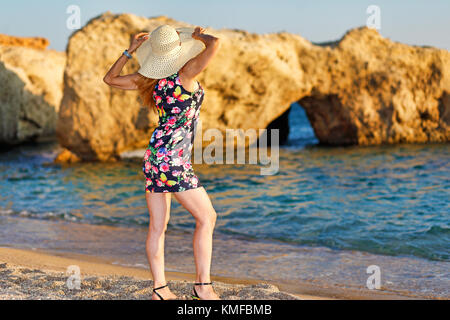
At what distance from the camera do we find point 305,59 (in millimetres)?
16672

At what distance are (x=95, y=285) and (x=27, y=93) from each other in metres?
19.8

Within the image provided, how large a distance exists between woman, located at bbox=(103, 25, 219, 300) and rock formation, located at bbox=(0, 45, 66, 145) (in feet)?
58.0

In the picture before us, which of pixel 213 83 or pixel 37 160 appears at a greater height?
pixel 213 83

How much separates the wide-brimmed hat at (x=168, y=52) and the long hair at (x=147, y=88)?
0.07 m

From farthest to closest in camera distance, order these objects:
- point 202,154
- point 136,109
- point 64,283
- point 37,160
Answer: point 37,160
point 202,154
point 136,109
point 64,283

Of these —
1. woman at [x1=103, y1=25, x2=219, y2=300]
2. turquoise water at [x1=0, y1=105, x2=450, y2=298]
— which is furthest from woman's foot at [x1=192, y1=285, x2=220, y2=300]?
turquoise water at [x1=0, y1=105, x2=450, y2=298]

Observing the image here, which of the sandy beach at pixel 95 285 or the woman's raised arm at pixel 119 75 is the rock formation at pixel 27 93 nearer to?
the sandy beach at pixel 95 285

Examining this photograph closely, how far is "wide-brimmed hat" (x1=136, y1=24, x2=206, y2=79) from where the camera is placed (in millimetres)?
3514

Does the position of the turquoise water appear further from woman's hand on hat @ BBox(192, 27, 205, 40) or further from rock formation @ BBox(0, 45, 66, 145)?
rock formation @ BBox(0, 45, 66, 145)

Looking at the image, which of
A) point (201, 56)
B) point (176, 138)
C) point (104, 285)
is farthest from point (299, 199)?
point (201, 56)

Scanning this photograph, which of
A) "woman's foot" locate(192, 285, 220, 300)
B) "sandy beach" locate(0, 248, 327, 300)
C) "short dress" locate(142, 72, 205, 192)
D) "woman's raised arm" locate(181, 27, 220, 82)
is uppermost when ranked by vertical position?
"woman's raised arm" locate(181, 27, 220, 82)
